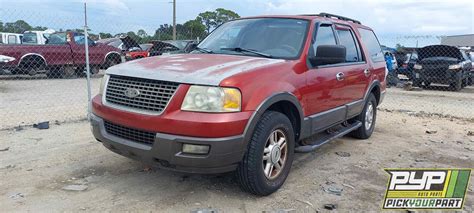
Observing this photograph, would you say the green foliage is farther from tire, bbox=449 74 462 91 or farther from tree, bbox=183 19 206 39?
tire, bbox=449 74 462 91

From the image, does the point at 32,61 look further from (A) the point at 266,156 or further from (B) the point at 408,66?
(B) the point at 408,66

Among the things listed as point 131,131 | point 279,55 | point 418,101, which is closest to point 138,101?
point 131,131

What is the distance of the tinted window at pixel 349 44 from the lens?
5.41 meters

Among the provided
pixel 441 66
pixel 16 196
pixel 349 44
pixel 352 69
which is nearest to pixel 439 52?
pixel 441 66

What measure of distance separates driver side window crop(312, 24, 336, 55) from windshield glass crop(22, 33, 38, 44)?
13.8m

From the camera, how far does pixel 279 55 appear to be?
4.25 m

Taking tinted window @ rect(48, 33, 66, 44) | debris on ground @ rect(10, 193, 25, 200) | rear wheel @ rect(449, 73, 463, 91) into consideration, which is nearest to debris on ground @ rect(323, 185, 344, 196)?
debris on ground @ rect(10, 193, 25, 200)

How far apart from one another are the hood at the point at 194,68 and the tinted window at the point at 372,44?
2.75 metres

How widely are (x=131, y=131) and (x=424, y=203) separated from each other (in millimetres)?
2764

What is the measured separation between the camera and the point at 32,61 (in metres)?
13.7

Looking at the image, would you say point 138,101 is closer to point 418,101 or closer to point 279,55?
point 279,55

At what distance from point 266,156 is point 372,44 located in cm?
372

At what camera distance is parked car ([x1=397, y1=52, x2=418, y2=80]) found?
54.2 feet

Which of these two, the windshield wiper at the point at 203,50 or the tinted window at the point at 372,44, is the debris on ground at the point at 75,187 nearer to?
the windshield wiper at the point at 203,50
